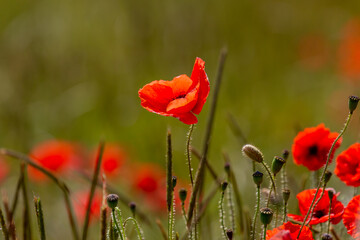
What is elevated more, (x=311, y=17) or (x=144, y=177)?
(x=311, y=17)

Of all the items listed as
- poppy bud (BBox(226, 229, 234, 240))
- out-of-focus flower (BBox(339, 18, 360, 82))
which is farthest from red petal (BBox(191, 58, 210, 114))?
out-of-focus flower (BBox(339, 18, 360, 82))

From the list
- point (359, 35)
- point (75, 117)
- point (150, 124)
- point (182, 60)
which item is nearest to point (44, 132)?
point (75, 117)

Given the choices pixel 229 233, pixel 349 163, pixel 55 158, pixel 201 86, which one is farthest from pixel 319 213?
pixel 55 158

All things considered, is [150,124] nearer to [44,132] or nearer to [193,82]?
[44,132]

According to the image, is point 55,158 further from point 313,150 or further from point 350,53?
point 350,53

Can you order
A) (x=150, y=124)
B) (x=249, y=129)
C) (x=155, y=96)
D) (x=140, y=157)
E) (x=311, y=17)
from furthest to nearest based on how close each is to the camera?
(x=311, y=17), (x=150, y=124), (x=140, y=157), (x=249, y=129), (x=155, y=96)

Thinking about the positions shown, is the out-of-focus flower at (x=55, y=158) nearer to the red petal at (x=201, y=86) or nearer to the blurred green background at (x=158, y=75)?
the blurred green background at (x=158, y=75)

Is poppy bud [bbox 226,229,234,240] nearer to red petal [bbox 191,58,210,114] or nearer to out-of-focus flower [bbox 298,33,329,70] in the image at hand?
red petal [bbox 191,58,210,114]
